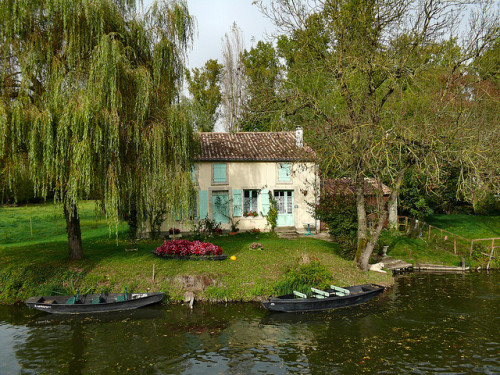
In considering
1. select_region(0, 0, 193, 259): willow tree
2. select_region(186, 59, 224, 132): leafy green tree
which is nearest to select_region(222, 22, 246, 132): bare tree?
select_region(186, 59, 224, 132): leafy green tree

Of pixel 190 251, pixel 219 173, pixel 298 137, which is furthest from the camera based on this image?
pixel 298 137

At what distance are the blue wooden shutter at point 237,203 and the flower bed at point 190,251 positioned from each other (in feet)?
23.7

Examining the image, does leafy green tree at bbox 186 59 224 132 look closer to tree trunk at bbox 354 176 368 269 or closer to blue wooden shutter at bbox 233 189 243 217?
blue wooden shutter at bbox 233 189 243 217

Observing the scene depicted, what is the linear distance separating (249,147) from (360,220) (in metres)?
10.5

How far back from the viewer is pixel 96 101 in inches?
463

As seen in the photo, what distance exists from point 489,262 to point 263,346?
14.4 m

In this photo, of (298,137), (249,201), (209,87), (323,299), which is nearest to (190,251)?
(323,299)

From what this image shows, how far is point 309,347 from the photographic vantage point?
33.9ft

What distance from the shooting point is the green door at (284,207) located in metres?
24.5

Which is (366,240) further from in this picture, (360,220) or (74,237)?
(74,237)

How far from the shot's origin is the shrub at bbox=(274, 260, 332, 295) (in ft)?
45.6

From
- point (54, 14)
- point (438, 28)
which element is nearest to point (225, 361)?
point (54, 14)

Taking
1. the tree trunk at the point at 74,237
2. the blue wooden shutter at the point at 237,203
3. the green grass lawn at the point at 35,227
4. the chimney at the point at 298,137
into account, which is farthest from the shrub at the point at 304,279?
the chimney at the point at 298,137

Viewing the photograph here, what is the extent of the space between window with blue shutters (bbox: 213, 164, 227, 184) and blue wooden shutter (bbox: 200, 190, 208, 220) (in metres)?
1.01
